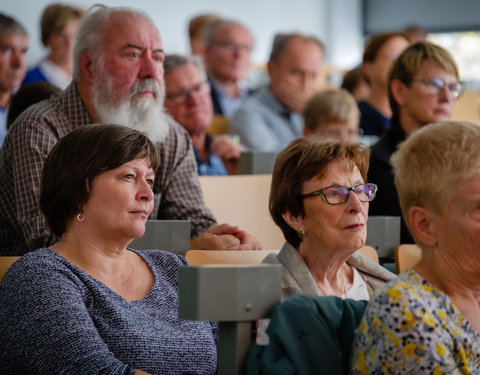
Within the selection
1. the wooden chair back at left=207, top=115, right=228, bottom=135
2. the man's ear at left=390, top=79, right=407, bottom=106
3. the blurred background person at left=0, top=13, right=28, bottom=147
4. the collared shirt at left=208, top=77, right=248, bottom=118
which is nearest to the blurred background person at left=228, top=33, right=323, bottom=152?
the wooden chair back at left=207, top=115, right=228, bottom=135

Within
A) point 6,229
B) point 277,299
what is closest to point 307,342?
point 277,299

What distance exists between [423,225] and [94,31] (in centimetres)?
193

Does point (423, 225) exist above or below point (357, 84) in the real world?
above

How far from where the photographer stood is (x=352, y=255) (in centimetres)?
221

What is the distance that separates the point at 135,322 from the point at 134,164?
388 mm

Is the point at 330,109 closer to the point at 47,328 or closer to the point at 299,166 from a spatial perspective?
the point at 299,166

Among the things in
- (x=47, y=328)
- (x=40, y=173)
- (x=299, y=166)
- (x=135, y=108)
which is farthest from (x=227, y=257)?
(x=135, y=108)

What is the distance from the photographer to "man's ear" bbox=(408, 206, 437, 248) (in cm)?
149

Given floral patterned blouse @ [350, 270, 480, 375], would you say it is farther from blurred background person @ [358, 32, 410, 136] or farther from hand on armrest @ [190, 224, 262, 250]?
blurred background person @ [358, 32, 410, 136]

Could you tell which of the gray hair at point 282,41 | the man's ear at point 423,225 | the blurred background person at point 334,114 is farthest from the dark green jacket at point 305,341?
the gray hair at point 282,41

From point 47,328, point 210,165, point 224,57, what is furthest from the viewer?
point 224,57

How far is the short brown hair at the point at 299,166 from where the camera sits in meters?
2.08

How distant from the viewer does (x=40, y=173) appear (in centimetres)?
265

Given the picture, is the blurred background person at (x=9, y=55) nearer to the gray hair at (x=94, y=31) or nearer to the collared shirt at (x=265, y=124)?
the collared shirt at (x=265, y=124)
